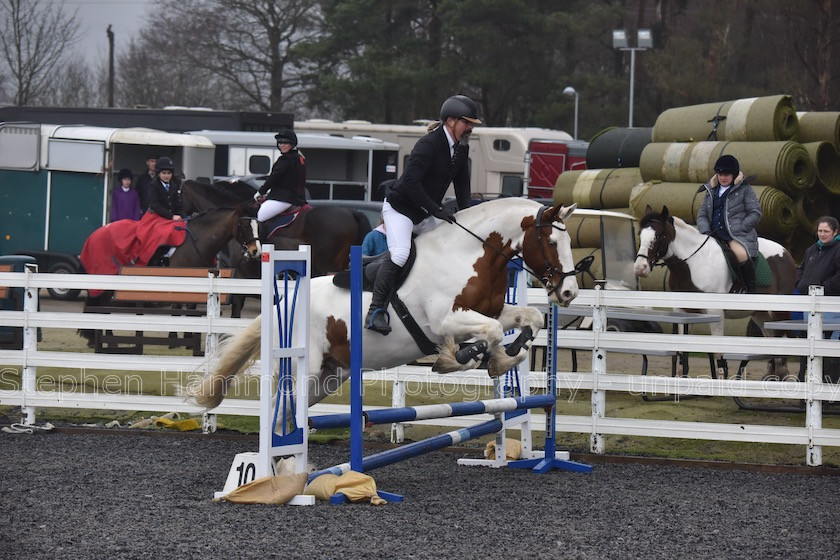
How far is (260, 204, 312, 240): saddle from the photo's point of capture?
12.5m

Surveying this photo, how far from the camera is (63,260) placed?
1958 centimetres

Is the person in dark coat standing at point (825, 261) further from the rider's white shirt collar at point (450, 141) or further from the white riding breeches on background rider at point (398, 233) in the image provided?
the white riding breeches on background rider at point (398, 233)

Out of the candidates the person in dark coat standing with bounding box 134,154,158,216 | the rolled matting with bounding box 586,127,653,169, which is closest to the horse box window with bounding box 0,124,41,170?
the person in dark coat standing with bounding box 134,154,158,216

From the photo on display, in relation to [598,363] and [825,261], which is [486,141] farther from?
[598,363]

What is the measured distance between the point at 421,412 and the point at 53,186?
14.6 metres

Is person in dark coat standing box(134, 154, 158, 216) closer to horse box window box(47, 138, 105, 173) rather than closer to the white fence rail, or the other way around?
horse box window box(47, 138, 105, 173)

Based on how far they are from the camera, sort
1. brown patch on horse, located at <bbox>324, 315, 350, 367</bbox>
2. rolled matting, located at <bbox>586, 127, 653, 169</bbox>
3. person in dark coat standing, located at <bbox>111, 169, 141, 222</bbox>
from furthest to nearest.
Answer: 1. person in dark coat standing, located at <bbox>111, 169, 141, 222</bbox>
2. rolled matting, located at <bbox>586, 127, 653, 169</bbox>
3. brown patch on horse, located at <bbox>324, 315, 350, 367</bbox>

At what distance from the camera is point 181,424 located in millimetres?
9227

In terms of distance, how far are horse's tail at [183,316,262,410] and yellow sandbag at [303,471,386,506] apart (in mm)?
1089

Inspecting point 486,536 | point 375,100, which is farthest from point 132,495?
point 375,100

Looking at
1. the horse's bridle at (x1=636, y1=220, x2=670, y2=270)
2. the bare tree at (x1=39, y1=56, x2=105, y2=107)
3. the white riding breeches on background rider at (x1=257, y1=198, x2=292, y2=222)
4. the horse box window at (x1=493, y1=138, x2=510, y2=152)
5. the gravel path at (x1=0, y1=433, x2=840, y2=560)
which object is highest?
the bare tree at (x1=39, y1=56, x2=105, y2=107)

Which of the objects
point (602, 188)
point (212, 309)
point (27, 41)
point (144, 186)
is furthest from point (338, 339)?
point (27, 41)

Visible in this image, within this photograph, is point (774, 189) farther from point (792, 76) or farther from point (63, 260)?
point (792, 76)

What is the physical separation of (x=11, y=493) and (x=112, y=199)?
12.9 m
